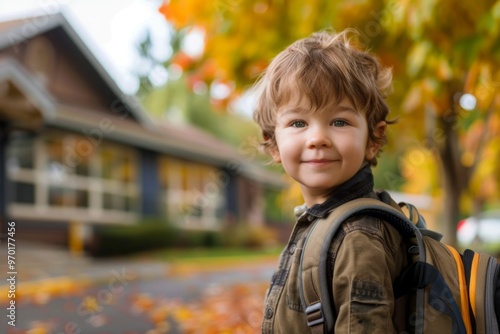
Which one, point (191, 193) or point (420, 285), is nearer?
point (420, 285)

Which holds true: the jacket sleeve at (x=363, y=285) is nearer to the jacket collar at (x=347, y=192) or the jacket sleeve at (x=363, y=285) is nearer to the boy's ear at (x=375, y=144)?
the jacket collar at (x=347, y=192)

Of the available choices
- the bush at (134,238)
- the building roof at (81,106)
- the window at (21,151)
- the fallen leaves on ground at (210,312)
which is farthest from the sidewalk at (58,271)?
the building roof at (81,106)

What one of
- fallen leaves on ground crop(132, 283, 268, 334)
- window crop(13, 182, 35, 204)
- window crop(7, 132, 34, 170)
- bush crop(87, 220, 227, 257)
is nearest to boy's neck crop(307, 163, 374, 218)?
fallen leaves on ground crop(132, 283, 268, 334)

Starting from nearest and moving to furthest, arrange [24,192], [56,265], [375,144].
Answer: [375,144] → [56,265] → [24,192]

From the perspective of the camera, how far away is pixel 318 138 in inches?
75.5

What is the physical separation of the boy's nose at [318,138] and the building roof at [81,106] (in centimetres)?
1280

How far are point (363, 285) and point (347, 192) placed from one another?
0.37 meters

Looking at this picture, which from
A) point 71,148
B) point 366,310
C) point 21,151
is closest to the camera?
point 366,310

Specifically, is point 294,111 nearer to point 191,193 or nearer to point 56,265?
point 56,265

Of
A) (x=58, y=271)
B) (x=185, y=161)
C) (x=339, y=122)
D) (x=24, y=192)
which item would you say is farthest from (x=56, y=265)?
(x=339, y=122)

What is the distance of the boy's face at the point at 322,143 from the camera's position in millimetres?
1937

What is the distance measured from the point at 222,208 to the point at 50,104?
14.3 m

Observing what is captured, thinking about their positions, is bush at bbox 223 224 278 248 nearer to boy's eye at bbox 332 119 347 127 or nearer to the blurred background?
the blurred background

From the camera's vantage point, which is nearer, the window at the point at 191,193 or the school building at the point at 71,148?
the school building at the point at 71,148
